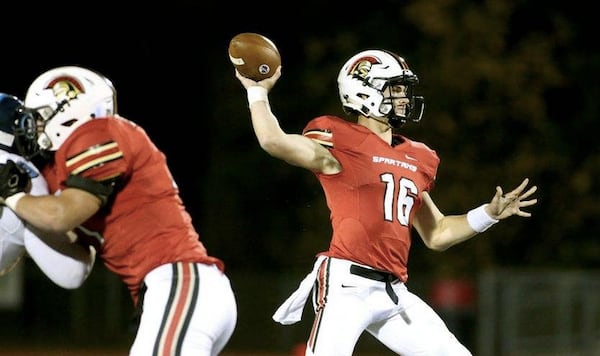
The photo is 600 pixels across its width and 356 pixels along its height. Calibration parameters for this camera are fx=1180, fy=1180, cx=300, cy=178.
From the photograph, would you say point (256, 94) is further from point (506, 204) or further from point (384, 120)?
point (506, 204)

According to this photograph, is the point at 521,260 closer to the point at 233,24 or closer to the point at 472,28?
the point at 472,28

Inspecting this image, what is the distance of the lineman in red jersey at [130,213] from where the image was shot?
4.21 m

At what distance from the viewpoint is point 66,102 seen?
4.45 m

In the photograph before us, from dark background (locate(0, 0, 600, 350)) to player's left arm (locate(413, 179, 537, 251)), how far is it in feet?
33.0

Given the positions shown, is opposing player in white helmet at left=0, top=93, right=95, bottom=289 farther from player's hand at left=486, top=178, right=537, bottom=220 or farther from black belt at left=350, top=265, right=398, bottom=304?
player's hand at left=486, top=178, right=537, bottom=220

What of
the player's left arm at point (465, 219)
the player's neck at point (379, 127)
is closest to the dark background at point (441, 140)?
the player's left arm at point (465, 219)

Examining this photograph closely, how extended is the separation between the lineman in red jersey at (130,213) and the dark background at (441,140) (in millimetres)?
11686

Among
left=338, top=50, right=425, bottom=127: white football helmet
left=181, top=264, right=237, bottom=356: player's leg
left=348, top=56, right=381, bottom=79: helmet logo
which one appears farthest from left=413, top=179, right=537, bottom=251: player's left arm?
left=181, top=264, right=237, bottom=356: player's leg

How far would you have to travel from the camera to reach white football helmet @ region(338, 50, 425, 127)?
5.53 m

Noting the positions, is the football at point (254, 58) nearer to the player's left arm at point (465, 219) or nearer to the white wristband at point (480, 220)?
the player's left arm at point (465, 219)

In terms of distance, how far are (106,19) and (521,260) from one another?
29.8ft

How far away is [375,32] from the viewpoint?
61.1ft

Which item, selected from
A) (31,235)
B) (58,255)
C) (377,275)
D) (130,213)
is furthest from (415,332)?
(31,235)

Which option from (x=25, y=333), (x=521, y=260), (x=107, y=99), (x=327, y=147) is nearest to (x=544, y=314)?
(x=521, y=260)
